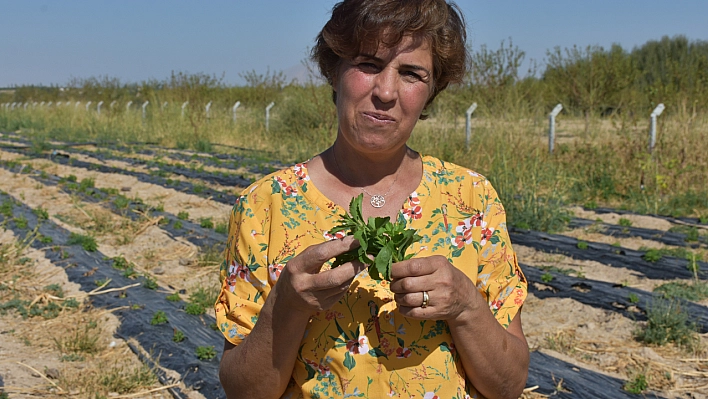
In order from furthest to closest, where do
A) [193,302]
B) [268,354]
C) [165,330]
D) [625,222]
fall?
[625,222]
[193,302]
[165,330]
[268,354]

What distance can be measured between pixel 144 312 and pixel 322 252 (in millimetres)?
4073

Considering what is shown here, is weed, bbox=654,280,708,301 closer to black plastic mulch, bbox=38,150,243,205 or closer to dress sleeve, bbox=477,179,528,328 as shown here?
dress sleeve, bbox=477,179,528,328

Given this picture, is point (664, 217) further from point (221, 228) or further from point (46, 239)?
point (46, 239)

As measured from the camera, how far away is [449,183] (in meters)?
1.92

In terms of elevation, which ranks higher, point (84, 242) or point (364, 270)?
point (364, 270)

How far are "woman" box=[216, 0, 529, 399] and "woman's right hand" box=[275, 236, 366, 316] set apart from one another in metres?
0.03

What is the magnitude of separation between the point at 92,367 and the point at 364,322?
3172 millimetres

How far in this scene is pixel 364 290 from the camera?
1.71 meters

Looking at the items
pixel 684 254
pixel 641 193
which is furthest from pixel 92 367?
pixel 641 193

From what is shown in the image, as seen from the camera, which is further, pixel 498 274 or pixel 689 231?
pixel 689 231

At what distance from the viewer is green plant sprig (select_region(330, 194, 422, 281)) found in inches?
55.8

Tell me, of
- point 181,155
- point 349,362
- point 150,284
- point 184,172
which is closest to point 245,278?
point 349,362

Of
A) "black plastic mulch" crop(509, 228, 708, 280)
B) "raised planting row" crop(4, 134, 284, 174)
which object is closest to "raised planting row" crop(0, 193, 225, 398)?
"black plastic mulch" crop(509, 228, 708, 280)

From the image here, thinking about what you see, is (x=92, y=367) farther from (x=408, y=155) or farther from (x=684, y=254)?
(x=684, y=254)
